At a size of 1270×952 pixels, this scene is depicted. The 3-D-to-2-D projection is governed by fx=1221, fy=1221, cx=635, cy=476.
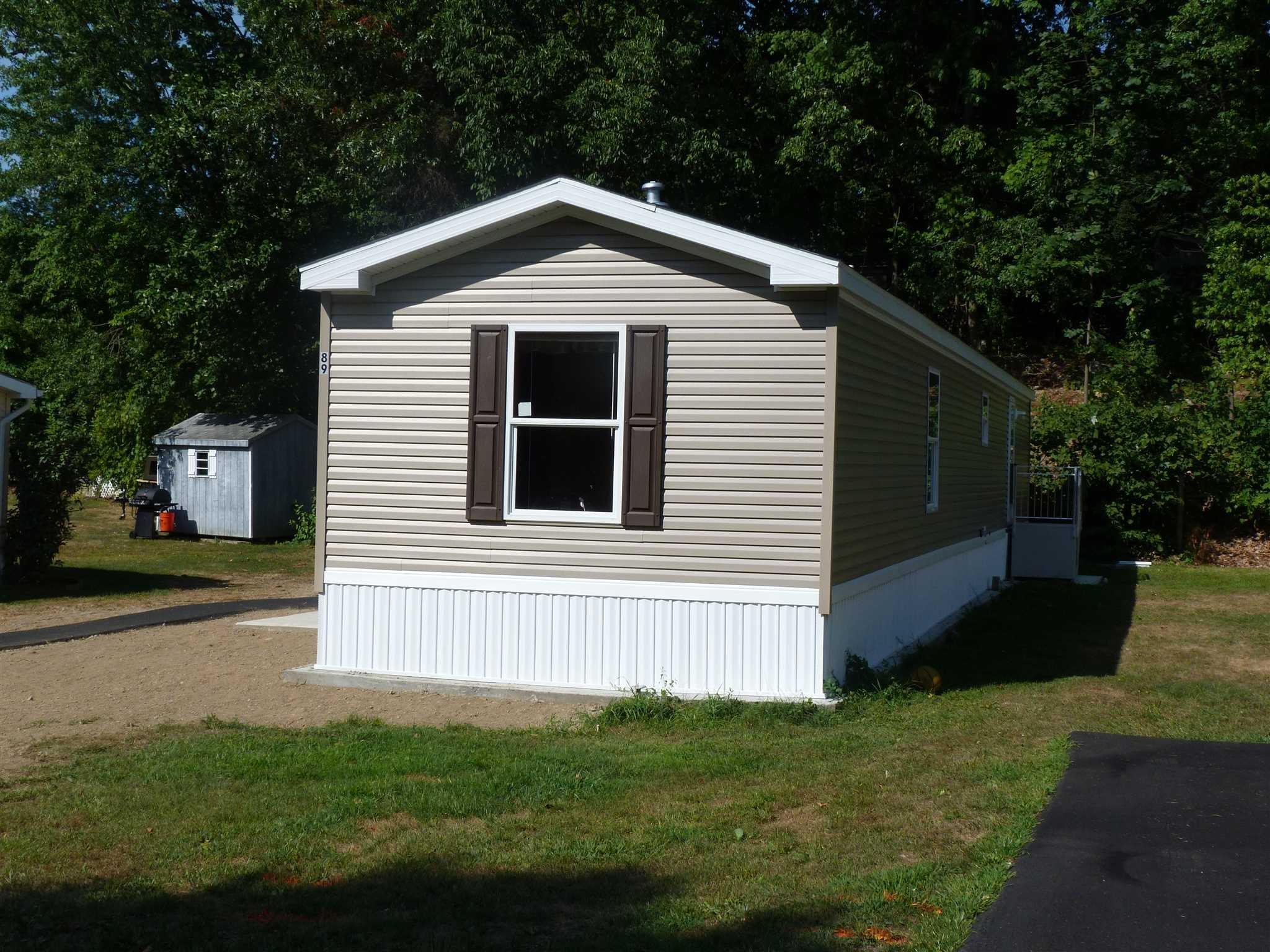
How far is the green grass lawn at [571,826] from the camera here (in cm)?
458

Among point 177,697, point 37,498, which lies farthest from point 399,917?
point 37,498

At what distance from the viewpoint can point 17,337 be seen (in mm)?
Result: 34750

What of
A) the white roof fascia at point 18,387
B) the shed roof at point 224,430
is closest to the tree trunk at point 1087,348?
the shed roof at point 224,430

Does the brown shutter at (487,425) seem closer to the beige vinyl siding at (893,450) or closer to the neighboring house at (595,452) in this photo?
the neighboring house at (595,452)

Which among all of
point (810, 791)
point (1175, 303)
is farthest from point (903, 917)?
point (1175, 303)

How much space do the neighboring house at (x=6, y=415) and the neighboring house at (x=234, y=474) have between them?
7.84 meters

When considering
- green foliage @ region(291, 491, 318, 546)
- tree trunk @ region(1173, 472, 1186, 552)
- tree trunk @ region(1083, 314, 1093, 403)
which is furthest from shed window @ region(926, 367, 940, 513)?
green foliage @ region(291, 491, 318, 546)

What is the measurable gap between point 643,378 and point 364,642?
10.2 ft

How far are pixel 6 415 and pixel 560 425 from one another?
9.81 meters

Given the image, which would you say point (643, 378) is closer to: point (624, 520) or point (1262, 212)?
point (624, 520)

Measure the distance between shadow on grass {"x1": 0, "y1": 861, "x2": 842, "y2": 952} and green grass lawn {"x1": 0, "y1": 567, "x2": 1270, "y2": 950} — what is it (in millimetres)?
13

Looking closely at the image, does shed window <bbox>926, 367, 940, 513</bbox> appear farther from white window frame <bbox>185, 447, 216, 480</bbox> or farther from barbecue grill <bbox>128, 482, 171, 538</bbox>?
barbecue grill <bbox>128, 482, 171, 538</bbox>

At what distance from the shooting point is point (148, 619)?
44.0 ft

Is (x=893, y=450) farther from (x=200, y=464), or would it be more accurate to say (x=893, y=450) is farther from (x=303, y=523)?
(x=200, y=464)
